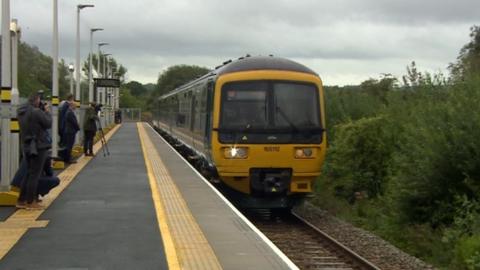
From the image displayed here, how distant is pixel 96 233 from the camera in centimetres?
945

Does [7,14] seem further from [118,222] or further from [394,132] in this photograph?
[394,132]

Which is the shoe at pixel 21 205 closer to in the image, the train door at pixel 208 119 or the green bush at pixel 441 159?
the train door at pixel 208 119

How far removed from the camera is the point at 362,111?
2505 cm

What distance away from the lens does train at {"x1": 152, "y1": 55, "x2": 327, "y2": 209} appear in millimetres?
14867

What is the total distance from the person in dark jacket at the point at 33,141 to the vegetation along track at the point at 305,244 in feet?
13.5

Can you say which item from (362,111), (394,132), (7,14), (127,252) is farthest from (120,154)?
(127,252)

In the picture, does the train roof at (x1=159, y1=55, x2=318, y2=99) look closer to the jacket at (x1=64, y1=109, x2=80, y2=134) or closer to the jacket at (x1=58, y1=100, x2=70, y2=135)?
the jacket at (x1=64, y1=109, x2=80, y2=134)

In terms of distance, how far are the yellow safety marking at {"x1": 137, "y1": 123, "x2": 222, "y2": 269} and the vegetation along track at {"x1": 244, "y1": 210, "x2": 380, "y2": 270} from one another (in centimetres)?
192

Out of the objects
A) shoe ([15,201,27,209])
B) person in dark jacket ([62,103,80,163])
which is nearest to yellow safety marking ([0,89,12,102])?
shoe ([15,201,27,209])

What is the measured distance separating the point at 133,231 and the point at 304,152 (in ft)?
19.9

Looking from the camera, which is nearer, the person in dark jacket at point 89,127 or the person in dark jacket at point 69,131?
the person in dark jacket at point 69,131

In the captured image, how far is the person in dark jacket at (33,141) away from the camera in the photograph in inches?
428

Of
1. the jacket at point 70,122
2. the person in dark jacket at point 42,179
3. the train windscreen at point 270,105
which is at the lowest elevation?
the person in dark jacket at point 42,179

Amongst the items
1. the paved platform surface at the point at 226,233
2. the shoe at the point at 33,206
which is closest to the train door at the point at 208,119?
the paved platform surface at the point at 226,233
